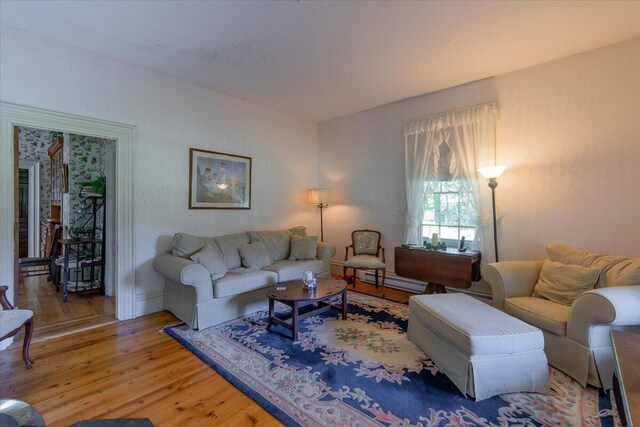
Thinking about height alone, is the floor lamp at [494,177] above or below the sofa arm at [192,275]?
above

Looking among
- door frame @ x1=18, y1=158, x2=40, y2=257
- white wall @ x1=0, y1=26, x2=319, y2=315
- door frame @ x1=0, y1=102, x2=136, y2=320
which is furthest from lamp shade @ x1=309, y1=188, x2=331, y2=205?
door frame @ x1=18, y1=158, x2=40, y2=257

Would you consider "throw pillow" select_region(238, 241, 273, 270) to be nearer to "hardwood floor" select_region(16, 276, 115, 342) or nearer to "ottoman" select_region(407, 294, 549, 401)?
"hardwood floor" select_region(16, 276, 115, 342)

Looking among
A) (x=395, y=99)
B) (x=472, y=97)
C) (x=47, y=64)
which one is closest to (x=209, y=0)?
(x=47, y=64)

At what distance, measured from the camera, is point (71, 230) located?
4125 millimetres

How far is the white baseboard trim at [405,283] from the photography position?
11.2 feet

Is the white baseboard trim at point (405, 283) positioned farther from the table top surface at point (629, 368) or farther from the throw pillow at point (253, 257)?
the table top surface at point (629, 368)

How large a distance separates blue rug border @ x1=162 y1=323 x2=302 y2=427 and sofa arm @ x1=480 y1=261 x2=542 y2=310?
200 cm

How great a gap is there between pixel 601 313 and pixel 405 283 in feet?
7.91

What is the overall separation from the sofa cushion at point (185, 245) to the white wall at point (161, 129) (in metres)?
0.25

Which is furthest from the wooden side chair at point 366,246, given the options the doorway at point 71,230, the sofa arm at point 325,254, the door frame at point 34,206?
the door frame at point 34,206

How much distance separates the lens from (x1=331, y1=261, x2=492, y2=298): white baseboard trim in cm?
342

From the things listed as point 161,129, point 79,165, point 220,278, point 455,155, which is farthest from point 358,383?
point 79,165

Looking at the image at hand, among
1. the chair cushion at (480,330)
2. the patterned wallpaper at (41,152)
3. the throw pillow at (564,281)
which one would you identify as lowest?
the chair cushion at (480,330)

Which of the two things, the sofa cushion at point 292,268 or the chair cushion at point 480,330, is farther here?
the sofa cushion at point 292,268
